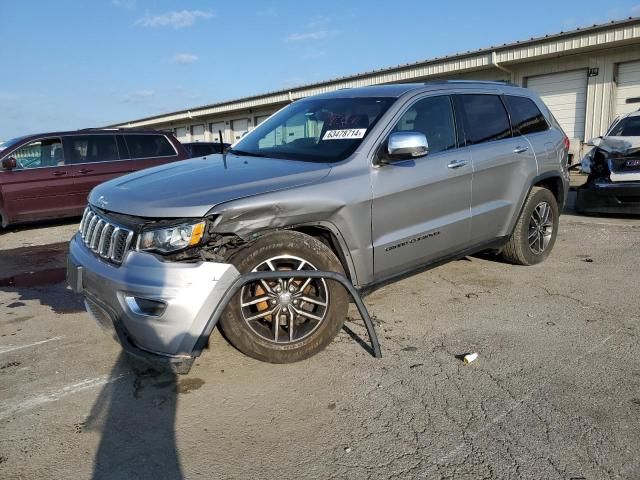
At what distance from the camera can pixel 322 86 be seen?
21.2m

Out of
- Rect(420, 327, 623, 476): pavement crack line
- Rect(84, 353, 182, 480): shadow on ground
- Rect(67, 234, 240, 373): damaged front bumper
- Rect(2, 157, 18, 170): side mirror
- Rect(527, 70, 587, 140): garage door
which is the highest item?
Rect(527, 70, 587, 140): garage door

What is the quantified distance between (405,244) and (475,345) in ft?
2.87

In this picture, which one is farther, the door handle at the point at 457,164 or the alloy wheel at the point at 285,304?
the door handle at the point at 457,164

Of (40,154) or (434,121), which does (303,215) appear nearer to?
(434,121)

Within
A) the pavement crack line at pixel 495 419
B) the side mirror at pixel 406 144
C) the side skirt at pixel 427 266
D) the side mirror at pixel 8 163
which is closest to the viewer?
the pavement crack line at pixel 495 419

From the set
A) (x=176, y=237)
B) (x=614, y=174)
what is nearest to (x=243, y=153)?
(x=176, y=237)

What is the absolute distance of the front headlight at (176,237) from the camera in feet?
9.19

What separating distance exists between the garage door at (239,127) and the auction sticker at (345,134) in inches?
941

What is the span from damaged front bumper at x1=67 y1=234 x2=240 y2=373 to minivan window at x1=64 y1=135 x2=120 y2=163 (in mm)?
7297

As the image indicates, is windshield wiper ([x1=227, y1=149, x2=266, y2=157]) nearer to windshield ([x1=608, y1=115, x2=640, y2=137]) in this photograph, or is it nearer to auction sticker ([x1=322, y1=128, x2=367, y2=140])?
auction sticker ([x1=322, y1=128, x2=367, y2=140])

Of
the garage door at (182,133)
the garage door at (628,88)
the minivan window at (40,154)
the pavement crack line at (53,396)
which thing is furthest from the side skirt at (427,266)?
the garage door at (182,133)

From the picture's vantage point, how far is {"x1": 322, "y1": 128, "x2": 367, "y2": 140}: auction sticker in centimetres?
369

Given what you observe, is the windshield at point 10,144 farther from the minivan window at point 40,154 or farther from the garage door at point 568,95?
the garage door at point 568,95

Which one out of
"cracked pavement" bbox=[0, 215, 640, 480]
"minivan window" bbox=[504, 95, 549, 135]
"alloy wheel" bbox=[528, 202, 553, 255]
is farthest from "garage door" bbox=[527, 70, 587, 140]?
"cracked pavement" bbox=[0, 215, 640, 480]
